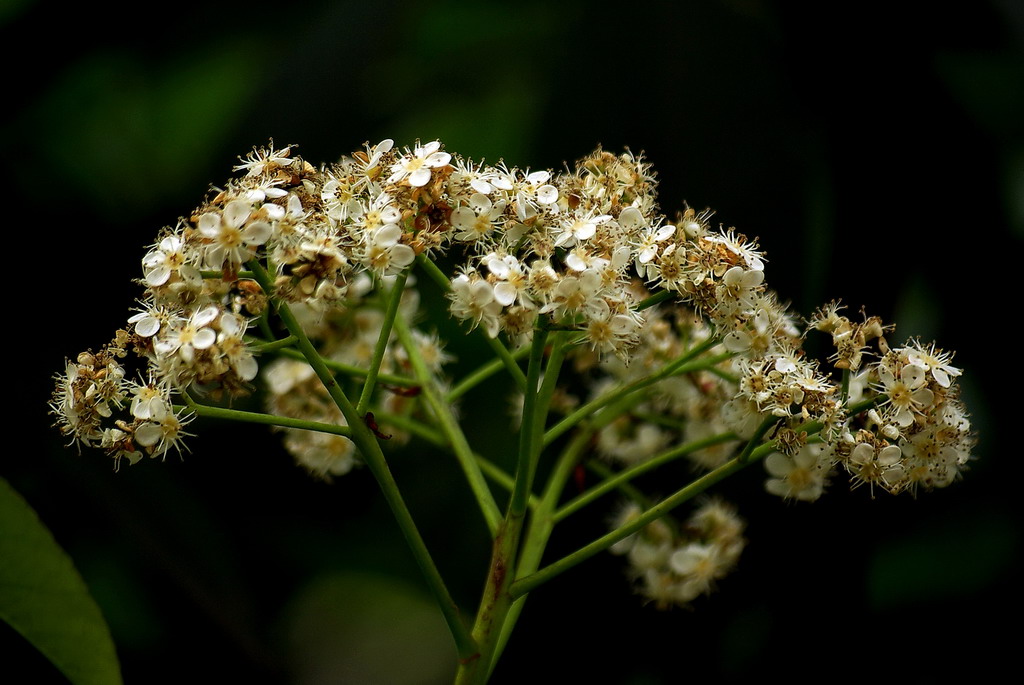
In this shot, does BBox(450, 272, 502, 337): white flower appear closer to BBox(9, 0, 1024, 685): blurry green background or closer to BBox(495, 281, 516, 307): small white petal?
BBox(495, 281, 516, 307): small white petal

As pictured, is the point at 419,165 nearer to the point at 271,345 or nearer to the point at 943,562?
the point at 271,345

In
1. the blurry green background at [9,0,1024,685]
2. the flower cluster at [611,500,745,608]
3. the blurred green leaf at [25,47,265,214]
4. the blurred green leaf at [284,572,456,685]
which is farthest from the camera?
the blurred green leaf at [284,572,456,685]

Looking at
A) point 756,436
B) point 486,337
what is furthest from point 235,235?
point 756,436

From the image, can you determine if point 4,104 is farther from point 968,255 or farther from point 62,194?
point 968,255

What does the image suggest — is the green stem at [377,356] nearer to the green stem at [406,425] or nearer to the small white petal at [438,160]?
the small white petal at [438,160]

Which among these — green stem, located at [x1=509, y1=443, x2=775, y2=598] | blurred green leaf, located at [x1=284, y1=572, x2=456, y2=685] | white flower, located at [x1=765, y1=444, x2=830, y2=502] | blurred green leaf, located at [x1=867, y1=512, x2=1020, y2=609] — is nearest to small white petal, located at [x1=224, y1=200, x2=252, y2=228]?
green stem, located at [x1=509, y1=443, x2=775, y2=598]

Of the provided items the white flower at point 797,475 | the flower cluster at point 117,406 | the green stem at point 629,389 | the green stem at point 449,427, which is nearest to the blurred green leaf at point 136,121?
the green stem at point 449,427
